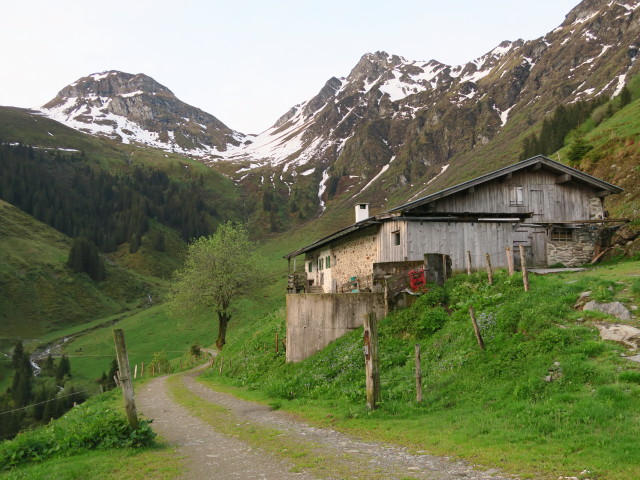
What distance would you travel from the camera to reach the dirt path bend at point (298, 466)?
8398 mm

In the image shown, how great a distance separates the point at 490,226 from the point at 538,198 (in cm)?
631

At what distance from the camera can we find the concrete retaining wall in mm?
21859

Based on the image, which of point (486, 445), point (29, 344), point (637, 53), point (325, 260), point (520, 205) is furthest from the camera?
point (637, 53)

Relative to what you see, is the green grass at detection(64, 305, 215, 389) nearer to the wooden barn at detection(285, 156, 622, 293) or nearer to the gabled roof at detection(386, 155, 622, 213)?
the wooden barn at detection(285, 156, 622, 293)

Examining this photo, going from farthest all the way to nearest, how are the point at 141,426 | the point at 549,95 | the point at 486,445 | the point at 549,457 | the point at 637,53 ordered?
the point at 549,95 → the point at 637,53 → the point at 141,426 → the point at 486,445 → the point at 549,457

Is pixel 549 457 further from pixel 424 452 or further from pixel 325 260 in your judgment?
pixel 325 260

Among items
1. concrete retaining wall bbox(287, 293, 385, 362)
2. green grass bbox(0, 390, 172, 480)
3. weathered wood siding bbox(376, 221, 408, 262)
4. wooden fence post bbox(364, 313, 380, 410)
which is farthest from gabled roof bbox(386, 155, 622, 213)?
green grass bbox(0, 390, 172, 480)

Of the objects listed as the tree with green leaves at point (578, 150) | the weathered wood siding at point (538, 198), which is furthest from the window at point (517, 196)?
the tree with green leaves at point (578, 150)

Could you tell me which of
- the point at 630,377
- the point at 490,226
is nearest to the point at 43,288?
the point at 490,226

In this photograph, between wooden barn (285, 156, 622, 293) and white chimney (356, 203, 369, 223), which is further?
white chimney (356, 203, 369, 223)

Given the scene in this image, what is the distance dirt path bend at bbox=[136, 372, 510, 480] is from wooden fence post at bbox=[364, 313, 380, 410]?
1.92m

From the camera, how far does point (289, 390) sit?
18672mm

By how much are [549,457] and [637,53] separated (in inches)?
7546

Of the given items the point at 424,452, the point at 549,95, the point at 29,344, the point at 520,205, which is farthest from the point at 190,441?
the point at 549,95
